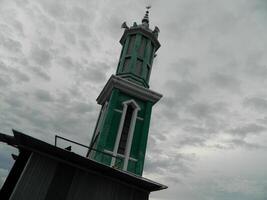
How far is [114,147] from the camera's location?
46.6 ft

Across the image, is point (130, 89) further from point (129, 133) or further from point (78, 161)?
point (78, 161)

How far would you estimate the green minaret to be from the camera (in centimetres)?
1416

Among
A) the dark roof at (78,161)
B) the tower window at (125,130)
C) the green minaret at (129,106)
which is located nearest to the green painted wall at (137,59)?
the green minaret at (129,106)

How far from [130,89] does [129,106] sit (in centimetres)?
133

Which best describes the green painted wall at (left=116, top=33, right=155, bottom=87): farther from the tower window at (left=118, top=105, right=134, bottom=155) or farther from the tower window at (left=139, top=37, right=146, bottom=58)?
the tower window at (left=118, top=105, right=134, bottom=155)

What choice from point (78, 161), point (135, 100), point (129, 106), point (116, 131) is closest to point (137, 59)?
point (135, 100)

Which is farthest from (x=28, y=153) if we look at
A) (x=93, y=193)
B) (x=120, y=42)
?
(x=120, y=42)

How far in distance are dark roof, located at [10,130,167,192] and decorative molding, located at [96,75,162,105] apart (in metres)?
8.30

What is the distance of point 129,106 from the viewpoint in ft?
54.1

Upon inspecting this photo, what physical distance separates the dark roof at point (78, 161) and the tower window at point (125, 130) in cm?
555

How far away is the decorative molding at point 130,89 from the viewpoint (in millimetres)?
16195

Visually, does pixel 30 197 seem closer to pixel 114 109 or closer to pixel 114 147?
pixel 114 147

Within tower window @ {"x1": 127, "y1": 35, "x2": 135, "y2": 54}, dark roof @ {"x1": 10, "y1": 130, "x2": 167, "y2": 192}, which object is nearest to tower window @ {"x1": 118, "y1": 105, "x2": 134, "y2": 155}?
dark roof @ {"x1": 10, "y1": 130, "x2": 167, "y2": 192}

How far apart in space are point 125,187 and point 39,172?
363 centimetres
